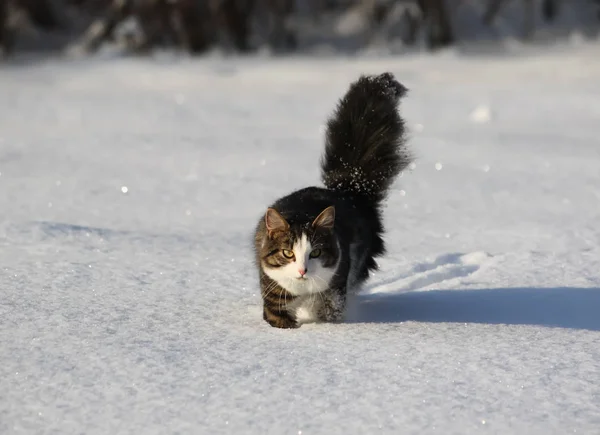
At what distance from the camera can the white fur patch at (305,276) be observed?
3.96 metres

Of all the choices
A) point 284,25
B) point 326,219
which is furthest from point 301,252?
point 284,25

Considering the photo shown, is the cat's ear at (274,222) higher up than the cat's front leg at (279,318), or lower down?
higher up

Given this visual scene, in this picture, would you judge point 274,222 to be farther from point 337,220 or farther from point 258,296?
point 258,296

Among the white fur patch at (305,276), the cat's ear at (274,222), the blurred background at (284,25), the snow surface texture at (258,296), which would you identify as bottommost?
the blurred background at (284,25)

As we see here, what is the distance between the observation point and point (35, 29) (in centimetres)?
2489

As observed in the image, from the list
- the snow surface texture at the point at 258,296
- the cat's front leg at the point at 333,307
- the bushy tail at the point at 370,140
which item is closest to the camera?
the snow surface texture at the point at 258,296

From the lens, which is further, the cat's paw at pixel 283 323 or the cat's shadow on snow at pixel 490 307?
the cat's shadow on snow at pixel 490 307

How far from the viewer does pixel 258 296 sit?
476 cm

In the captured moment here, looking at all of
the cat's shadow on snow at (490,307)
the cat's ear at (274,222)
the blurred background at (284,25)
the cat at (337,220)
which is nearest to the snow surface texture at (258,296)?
the cat's shadow on snow at (490,307)

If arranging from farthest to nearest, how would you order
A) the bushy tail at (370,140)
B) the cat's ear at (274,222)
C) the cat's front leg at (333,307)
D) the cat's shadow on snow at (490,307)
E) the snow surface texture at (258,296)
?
the bushy tail at (370,140) → the cat's shadow on snow at (490,307) → the cat's front leg at (333,307) → the cat's ear at (274,222) → the snow surface texture at (258,296)

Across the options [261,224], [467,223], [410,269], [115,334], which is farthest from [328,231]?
[467,223]

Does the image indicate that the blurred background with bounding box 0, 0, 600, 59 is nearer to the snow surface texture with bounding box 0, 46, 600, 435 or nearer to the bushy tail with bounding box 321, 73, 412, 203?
the snow surface texture with bounding box 0, 46, 600, 435

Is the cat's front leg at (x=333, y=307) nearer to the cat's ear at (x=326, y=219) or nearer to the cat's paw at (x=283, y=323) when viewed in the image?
the cat's paw at (x=283, y=323)

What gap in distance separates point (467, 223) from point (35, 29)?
20.4 metres
